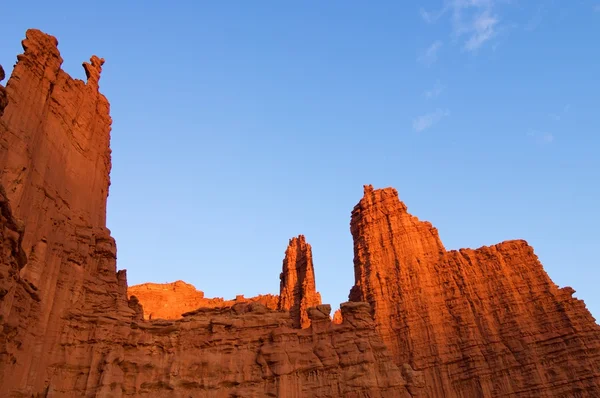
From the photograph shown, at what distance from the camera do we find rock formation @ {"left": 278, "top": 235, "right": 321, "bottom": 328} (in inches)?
2322

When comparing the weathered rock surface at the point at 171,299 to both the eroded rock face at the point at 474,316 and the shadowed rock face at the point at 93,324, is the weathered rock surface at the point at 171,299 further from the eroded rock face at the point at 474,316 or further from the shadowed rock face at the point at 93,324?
the shadowed rock face at the point at 93,324

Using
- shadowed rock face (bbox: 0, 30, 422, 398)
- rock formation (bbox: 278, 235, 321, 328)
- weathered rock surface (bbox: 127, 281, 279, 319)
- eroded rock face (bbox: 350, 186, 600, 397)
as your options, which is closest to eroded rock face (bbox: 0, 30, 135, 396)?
shadowed rock face (bbox: 0, 30, 422, 398)

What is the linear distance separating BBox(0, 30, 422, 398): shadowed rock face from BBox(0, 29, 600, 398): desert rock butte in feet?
0.33

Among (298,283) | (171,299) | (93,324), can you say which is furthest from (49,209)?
(298,283)

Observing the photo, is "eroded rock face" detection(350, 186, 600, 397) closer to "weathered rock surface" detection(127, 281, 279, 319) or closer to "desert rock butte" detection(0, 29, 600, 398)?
"desert rock butte" detection(0, 29, 600, 398)

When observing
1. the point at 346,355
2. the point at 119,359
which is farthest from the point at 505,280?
the point at 119,359

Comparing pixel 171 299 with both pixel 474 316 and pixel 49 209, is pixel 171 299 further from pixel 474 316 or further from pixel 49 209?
pixel 474 316

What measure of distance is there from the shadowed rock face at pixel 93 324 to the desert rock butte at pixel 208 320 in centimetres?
10

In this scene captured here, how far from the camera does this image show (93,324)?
31641mm

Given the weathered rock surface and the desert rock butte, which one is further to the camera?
the weathered rock surface

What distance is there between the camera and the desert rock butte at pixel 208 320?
28.1 meters

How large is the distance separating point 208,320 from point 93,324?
8349 mm

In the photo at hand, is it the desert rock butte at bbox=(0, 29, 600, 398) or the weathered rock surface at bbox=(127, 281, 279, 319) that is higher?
the weathered rock surface at bbox=(127, 281, 279, 319)

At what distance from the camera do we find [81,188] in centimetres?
3578
